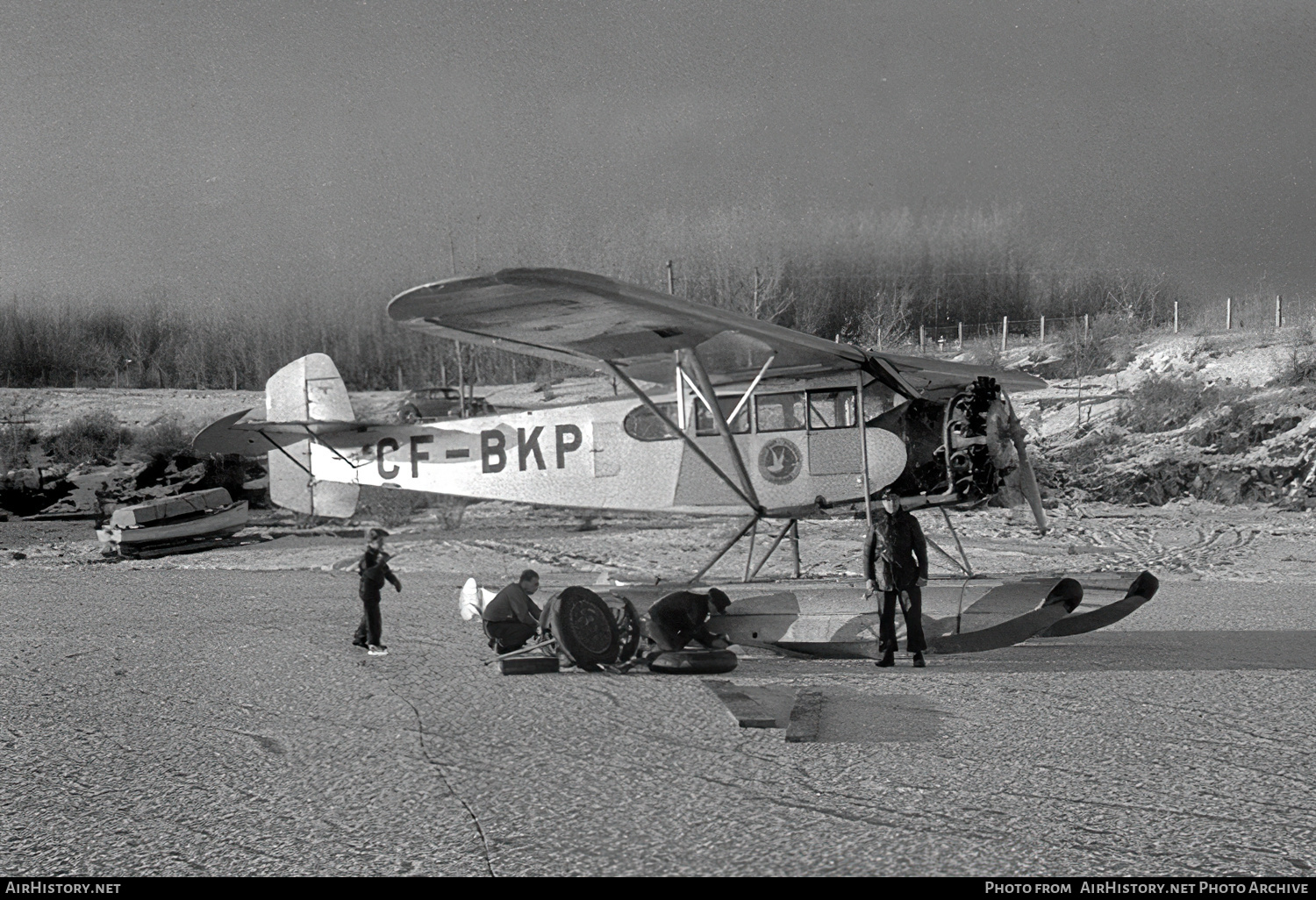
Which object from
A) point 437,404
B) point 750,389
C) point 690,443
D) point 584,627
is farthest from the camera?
point 437,404

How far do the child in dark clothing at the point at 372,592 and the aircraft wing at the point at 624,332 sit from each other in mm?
2198

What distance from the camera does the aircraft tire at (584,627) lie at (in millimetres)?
9047

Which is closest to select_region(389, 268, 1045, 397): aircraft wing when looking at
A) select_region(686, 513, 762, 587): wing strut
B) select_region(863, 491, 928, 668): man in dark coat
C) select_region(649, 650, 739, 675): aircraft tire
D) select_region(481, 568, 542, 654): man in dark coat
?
select_region(686, 513, 762, 587): wing strut

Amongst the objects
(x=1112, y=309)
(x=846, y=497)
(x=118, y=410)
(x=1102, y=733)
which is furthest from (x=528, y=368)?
(x=1102, y=733)

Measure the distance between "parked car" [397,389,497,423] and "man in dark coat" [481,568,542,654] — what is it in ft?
68.6

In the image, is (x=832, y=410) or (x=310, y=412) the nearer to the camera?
(x=832, y=410)

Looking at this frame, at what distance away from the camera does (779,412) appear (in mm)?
11516

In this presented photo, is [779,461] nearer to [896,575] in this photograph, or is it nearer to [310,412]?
[896,575]

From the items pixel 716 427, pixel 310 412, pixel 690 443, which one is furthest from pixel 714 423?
pixel 310 412

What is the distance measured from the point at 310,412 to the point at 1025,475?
28.2 ft

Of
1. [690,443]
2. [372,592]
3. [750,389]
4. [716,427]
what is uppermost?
[750,389]

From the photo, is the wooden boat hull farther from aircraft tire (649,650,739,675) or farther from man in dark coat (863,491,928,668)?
man in dark coat (863,491,928,668)

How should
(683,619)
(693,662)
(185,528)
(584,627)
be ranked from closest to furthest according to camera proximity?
1. (693,662)
2. (584,627)
3. (683,619)
4. (185,528)

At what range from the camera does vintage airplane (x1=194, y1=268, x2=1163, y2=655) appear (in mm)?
9414
